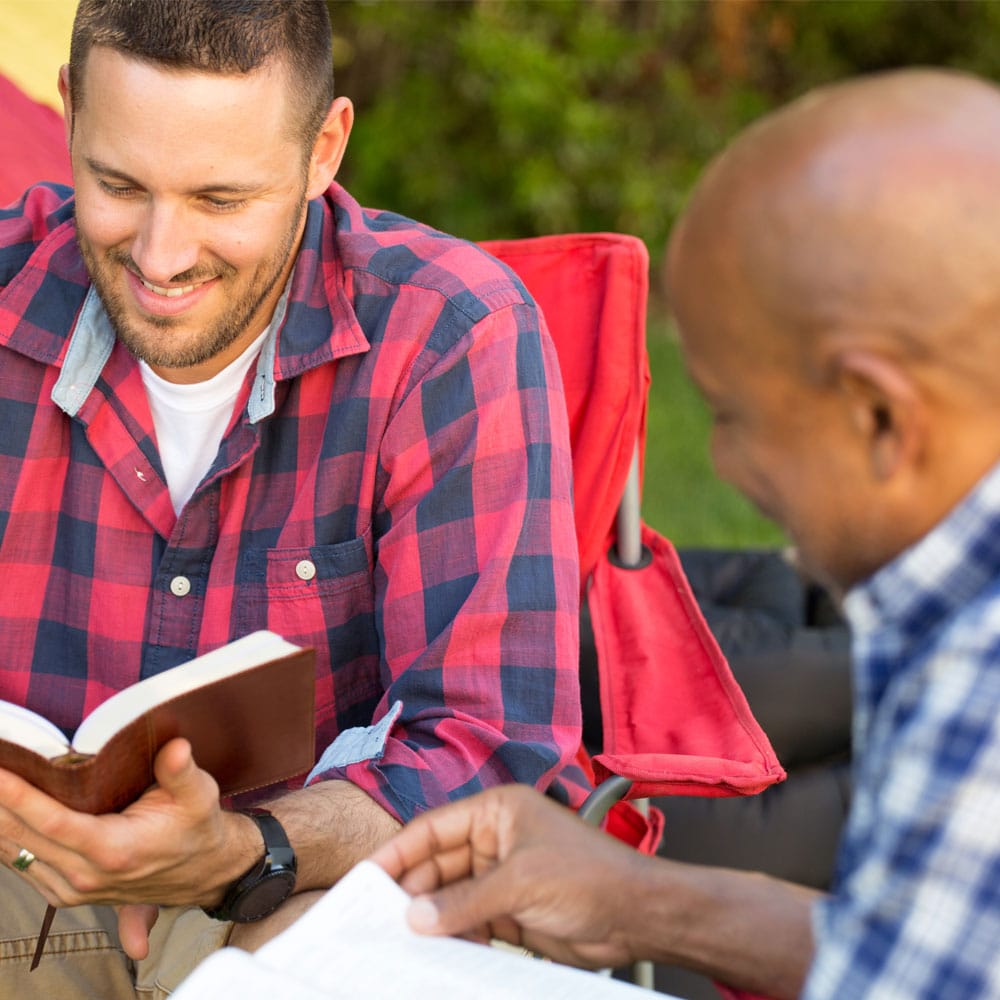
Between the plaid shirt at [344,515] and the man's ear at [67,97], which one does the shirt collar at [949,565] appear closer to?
the plaid shirt at [344,515]

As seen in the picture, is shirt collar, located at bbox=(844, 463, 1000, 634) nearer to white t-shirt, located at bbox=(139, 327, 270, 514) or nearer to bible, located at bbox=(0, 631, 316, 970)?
bible, located at bbox=(0, 631, 316, 970)

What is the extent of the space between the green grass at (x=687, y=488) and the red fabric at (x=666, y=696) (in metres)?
1.71

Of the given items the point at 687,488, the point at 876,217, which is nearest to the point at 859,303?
the point at 876,217

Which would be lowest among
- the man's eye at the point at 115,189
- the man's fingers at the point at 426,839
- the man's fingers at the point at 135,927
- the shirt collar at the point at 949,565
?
the man's fingers at the point at 135,927

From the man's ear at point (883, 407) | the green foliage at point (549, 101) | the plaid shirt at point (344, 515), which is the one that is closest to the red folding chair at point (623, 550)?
the plaid shirt at point (344, 515)

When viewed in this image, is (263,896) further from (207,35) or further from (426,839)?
(207,35)

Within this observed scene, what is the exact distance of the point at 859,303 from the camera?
96cm

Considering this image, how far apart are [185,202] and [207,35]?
0.21m

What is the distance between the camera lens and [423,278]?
1897mm

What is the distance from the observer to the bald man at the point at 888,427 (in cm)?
89

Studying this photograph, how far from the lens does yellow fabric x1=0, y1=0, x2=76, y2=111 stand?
2824 mm

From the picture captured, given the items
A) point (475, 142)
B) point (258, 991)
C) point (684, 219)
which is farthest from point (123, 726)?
point (475, 142)

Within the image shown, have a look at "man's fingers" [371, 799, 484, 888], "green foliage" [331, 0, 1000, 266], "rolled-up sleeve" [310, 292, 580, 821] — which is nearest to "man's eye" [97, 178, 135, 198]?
"rolled-up sleeve" [310, 292, 580, 821]

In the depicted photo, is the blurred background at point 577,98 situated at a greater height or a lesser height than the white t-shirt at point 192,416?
greater
